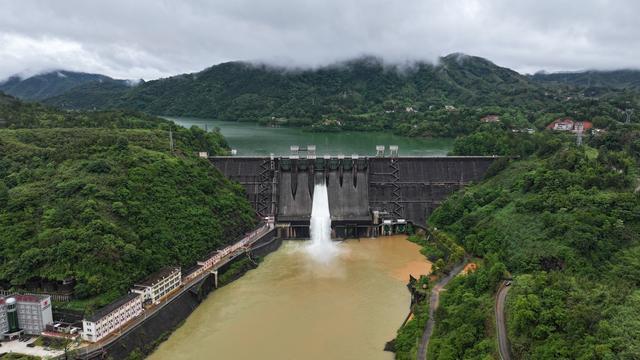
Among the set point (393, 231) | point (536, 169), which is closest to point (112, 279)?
point (393, 231)

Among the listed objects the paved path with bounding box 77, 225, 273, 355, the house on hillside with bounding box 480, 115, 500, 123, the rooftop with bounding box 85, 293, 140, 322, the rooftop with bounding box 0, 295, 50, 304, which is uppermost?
the house on hillside with bounding box 480, 115, 500, 123

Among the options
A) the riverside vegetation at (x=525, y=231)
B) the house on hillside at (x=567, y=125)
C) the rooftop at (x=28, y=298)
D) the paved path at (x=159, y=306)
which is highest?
the house on hillside at (x=567, y=125)

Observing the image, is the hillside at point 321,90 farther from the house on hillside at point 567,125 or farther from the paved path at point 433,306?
the paved path at point 433,306

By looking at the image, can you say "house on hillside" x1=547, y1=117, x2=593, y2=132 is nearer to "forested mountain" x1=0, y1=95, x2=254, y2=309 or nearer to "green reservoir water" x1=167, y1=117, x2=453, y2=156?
"green reservoir water" x1=167, y1=117, x2=453, y2=156

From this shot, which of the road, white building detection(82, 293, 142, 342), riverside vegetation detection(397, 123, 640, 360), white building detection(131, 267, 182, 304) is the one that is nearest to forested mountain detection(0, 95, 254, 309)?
white building detection(131, 267, 182, 304)

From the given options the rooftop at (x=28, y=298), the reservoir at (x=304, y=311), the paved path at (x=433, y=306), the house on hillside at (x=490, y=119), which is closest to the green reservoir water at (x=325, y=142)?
the house on hillside at (x=490, y=119)

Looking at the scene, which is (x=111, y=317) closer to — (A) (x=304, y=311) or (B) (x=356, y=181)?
(A) (x=304, y=311)

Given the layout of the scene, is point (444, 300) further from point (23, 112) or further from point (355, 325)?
point (23, 112)
